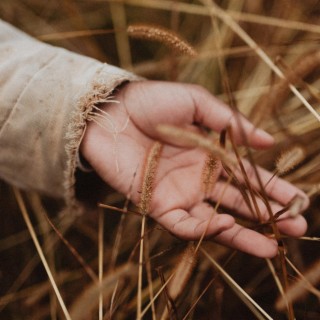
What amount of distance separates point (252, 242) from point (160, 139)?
1.39ft

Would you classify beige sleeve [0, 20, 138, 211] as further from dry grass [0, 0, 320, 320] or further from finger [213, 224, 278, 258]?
finger [213, 224, 278, 258]

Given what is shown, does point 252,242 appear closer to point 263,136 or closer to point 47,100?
point 263,136

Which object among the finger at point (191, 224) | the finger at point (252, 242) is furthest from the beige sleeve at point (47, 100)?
the finger at point (252, 242)

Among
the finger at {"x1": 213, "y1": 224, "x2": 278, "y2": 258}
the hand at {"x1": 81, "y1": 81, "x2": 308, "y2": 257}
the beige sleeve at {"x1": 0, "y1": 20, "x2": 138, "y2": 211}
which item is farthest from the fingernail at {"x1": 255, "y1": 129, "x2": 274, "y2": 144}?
the beige sleeve at {"x1": 0, "y1": 20, "x2": 138, "y2": 211}

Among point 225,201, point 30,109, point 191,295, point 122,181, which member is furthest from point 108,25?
point 191,295

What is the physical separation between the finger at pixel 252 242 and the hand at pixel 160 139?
10cm

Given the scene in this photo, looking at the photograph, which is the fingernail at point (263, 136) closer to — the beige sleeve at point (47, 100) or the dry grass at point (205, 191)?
the dry grass at point (205, 191)

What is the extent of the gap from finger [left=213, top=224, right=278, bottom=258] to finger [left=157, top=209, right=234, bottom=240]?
3.2 inches

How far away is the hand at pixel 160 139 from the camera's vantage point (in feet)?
3.36

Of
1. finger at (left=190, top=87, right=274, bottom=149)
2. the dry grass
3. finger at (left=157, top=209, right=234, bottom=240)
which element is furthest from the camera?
finger at (left=190, top=87, right=274, bottom=149)

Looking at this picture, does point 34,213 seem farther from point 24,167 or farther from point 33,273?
point 24,167

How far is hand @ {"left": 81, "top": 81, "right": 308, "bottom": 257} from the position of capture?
3.36 ft

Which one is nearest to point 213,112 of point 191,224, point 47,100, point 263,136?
point 263,136

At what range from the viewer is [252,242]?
91cm
